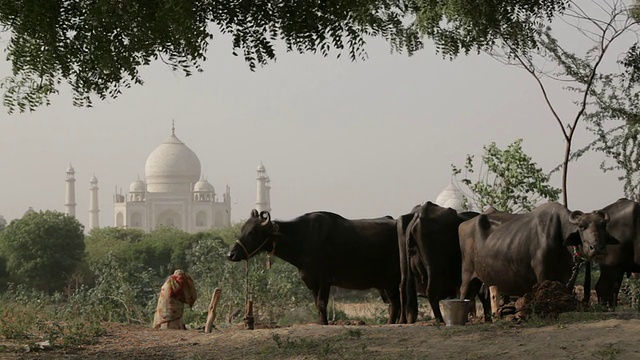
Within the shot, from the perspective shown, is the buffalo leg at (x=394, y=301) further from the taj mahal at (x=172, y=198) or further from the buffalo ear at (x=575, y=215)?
the taj mahal at (x=172, y=198)

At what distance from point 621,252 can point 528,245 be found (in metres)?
1.50

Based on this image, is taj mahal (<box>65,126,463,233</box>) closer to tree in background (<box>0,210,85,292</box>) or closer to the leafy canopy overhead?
tree in background (<box>0,210,85,292</box>)

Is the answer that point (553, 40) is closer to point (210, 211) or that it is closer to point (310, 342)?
point (310, 342)

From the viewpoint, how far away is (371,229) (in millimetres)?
11586

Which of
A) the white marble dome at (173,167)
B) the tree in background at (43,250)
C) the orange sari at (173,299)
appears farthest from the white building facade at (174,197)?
the orange sari at (173,299)

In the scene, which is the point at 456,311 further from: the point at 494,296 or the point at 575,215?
the point at 575,215

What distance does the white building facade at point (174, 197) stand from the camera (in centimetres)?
10394

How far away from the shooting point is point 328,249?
1124 cm

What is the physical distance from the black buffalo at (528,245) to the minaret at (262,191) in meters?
103

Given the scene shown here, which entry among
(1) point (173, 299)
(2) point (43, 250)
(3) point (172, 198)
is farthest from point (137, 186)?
(1) point (173, 299)

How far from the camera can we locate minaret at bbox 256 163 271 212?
113500 mm

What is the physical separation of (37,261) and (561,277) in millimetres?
37140

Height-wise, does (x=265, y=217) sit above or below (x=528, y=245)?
above

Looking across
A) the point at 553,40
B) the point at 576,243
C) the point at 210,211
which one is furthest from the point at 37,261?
the point at 210,211
